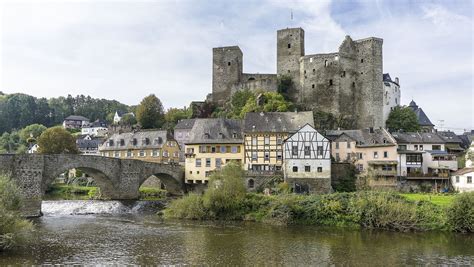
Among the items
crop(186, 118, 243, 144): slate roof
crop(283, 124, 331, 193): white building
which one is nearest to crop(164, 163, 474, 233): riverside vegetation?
crop(283, 124, 331, 193): white building

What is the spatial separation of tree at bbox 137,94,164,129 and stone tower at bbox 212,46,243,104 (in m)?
11.9

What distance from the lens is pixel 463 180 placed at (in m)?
51.9

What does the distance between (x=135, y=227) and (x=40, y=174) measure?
1122 centimetres

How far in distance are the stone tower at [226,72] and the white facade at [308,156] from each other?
3346 centimetres

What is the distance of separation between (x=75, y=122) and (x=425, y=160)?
11228 centimetres

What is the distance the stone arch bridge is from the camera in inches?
1592

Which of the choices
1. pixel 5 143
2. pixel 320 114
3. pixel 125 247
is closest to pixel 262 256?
pixel 125 247

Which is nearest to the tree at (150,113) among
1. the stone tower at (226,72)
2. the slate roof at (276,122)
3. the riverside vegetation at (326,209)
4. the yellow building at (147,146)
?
the stone tower at (226,72)

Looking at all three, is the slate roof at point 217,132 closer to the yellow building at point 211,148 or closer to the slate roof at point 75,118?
the yellow building at point 211,148

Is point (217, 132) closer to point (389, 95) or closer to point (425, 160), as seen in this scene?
point (425, 160)

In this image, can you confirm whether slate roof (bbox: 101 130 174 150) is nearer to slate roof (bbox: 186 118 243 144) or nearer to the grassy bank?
the grassy bank

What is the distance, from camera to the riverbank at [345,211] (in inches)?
1410

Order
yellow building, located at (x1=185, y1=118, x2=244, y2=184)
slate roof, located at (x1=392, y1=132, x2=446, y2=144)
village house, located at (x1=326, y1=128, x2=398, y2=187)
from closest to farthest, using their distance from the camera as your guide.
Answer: village house, located at (x1=326, y1=128, x2=398, y2=187) → yellow building, located at (x1=185, y1=118, x2=244, y2=184) → slate roof, located at (x1=392, y1=132, x2=446, y2=144)

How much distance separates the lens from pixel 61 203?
48375mm
